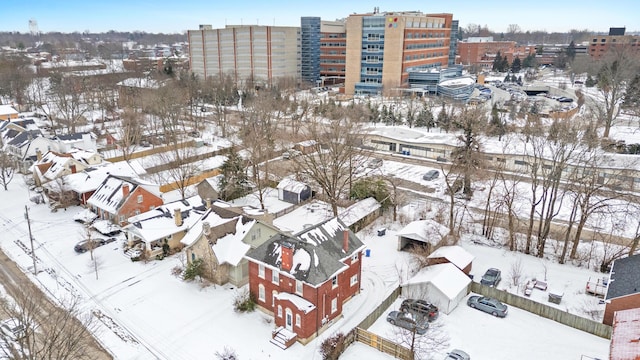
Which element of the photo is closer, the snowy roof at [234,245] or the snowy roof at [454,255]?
the snowy roof at [234,245]

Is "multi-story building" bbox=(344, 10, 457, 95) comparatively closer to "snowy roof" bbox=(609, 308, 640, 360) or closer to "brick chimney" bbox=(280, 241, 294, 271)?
"brick chimney" bbox=(280, 241, 294, 271)

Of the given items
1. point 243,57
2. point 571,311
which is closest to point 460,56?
point 243,57

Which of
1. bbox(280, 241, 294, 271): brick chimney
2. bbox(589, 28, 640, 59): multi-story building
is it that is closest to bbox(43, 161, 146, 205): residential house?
bbox(280, 241, 294, 271): brick chimney

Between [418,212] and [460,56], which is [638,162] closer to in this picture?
[418,212]

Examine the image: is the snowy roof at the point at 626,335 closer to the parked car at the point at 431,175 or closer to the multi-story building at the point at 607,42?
the parked car at the point at 431,175

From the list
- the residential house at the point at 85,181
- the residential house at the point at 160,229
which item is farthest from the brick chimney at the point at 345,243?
the residential house at the point at 85,181

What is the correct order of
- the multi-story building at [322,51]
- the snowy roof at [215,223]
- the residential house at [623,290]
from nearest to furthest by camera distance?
the residential house at [623,290] < the snowy roof at [215,223] < the multi-story building at [322,51]

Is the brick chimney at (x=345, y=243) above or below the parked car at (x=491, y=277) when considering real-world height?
above
